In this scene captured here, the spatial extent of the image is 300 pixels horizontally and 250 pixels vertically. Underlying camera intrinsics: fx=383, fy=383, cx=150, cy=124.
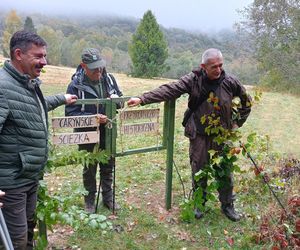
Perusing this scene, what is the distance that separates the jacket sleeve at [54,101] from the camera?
10.8ft

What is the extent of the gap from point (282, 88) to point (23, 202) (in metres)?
21.2

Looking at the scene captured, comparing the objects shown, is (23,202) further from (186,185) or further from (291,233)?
(186,185)

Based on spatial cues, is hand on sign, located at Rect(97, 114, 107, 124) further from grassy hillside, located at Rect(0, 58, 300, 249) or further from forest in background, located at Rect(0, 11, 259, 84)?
forest in background, located at Rect(0, 11, 259, 84)

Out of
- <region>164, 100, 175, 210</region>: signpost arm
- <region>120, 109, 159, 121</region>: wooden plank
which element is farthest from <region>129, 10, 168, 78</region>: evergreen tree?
<region>120, 109, 159, 121</region>: wooden plank

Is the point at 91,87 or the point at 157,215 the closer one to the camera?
the point at 91,87

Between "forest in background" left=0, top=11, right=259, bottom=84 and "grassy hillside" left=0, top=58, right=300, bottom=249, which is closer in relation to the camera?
"grassy hillside" left=0, top=58, right=300, bottom=249

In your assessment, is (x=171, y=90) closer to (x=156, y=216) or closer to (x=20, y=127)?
(x=156, y=216)

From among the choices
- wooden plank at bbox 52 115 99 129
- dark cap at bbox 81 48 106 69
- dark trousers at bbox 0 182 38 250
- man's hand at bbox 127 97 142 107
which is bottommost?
dark trousers at bbox 0 182 38 250

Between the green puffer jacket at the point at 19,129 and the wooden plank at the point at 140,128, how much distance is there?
4.61ft

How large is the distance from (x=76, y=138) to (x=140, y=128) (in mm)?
780

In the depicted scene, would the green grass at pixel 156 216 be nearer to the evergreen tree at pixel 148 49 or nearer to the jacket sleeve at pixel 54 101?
the jacket sleeve at pixel 54 101

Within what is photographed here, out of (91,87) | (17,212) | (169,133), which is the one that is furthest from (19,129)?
(169,133)

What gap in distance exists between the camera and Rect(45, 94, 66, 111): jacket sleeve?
331 cm

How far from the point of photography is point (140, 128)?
14.0 ft
